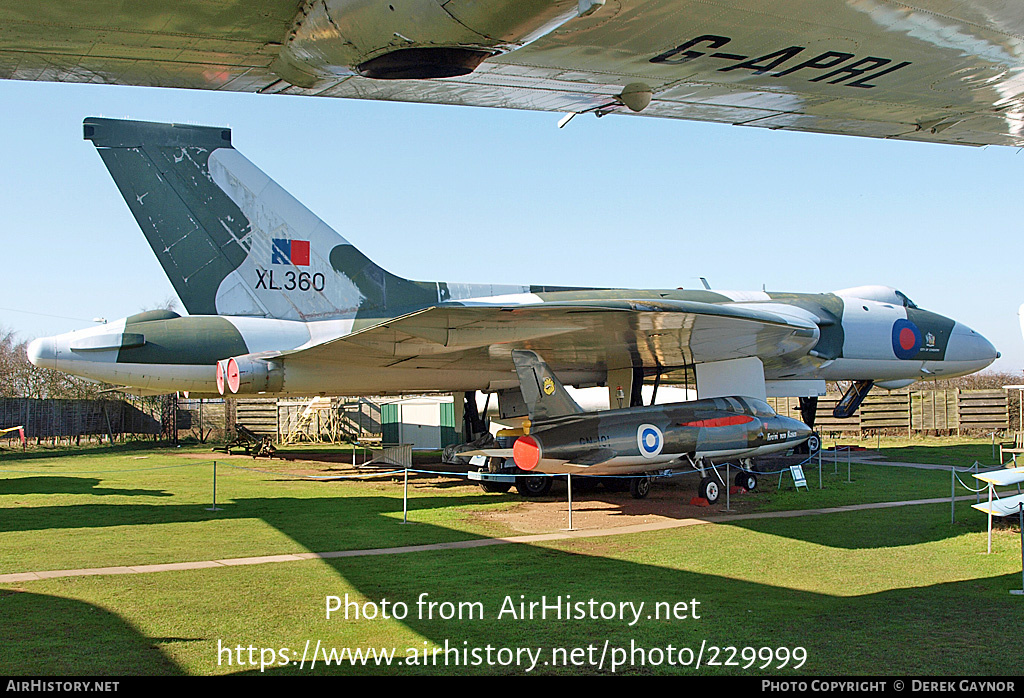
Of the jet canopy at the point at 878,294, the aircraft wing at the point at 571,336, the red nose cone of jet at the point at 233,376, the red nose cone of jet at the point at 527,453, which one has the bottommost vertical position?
the red nose cone of jet at the point at 527,453

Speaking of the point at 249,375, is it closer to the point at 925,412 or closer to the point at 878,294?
the point at 878,294

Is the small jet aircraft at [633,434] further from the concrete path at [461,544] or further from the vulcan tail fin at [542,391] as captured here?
the concrete path at [461,544]

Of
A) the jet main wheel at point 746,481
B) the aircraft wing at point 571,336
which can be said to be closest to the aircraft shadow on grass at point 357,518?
the jet main wheel at point 746,481

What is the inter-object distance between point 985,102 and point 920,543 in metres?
5.69

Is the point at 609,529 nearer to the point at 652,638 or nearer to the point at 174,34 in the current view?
the point at 652,638

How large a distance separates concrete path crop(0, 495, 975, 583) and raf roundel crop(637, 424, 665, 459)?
3.95 ft

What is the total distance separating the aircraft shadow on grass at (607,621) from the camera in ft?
16.6

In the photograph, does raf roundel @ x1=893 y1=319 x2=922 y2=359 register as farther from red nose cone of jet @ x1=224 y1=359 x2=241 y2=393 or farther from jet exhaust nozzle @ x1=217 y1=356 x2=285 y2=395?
red nose cone of jet @ x1=224 y1=359 x2=241 y2=393

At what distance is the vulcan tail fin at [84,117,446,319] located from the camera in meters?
13.5

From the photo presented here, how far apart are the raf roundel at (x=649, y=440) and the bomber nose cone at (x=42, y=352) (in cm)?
981

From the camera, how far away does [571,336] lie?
38.1 feet

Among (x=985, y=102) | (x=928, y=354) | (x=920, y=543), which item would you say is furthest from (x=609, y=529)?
(x=928, y=354)

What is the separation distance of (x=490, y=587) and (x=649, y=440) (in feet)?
18.1

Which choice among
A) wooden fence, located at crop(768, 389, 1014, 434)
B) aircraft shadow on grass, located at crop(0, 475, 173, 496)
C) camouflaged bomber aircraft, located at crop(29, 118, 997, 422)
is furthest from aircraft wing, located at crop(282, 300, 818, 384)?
wooden fence, located at crop(768, 389, 1014, 434)
